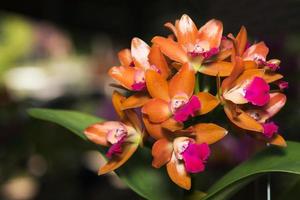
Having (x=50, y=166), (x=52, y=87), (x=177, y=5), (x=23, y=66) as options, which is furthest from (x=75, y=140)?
(x=23, y=66)

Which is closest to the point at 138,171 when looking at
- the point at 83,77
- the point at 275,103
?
the point at 275,103

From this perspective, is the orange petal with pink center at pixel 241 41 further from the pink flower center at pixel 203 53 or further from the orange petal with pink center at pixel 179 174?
the orange petal with pink center at pixel 179 174

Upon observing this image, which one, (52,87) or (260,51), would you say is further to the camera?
(52,87)

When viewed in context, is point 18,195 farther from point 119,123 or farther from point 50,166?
point 119,123

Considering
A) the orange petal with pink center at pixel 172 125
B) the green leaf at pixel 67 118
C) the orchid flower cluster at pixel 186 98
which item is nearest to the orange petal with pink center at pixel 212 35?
the orchid flower cluster at pixel 186 98

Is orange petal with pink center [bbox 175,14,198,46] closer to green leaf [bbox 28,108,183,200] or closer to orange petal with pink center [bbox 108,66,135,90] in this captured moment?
orange petal with pink center [bbox 108,66,135,90]
